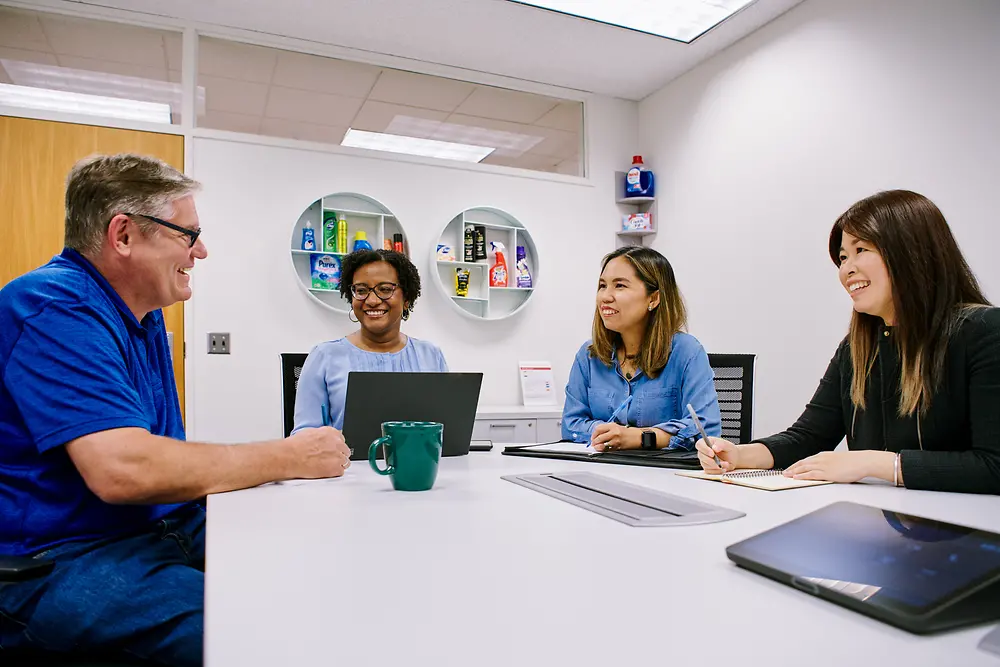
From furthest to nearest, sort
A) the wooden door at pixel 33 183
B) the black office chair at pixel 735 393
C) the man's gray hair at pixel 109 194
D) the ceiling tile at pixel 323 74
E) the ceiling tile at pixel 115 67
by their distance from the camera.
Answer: the ceiling tile at pixel 323 74
the ceiling tile at pixel 115 67
the wooden door at pixel 33 183
the black office chair at pixel 735 393
the man's gray hair at pixel 109 194

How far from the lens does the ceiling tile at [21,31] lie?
3.36m

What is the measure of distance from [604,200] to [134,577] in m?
4.07

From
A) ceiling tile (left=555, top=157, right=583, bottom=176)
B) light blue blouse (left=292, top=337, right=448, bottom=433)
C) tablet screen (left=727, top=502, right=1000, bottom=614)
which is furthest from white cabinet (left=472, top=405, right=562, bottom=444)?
tablet screen (left=727, top=502, right=1000, bottom=614)

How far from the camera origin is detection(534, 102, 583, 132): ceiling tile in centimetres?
462

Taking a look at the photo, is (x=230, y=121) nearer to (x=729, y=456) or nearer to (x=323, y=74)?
(x=323, y=74)

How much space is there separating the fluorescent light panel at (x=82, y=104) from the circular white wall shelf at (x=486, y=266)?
1711mm

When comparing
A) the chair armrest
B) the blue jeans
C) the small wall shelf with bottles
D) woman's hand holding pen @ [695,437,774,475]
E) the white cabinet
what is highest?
the small wall shelf with bottles

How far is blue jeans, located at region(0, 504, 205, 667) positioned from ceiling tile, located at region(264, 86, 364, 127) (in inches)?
150

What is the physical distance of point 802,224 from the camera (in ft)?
11.5

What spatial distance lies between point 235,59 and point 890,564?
416cm

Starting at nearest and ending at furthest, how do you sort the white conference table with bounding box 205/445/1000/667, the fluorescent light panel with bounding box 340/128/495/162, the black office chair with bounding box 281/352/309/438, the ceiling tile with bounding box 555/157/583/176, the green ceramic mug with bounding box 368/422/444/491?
the white conference table with bounding box 205/445/1000/667 < the green ceramic mug with bounding box 368/422/444/491 < the black office chair with bounding box 281/352/309/438 < the ceiling tile with bounding box 555/157/583/176 < the fluorescent light panel with bounding box 340/128/495/162

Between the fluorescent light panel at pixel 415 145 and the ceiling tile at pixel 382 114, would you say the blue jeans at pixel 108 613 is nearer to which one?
the ceiling tile at pixel 382 114

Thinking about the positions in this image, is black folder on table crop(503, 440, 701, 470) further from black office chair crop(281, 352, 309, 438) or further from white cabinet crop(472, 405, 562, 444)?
white cabinet crop(472, 405, 562, 444)

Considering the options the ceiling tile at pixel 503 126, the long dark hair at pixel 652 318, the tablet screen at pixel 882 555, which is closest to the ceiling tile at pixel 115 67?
the ceiling tile at pixel 503 126
